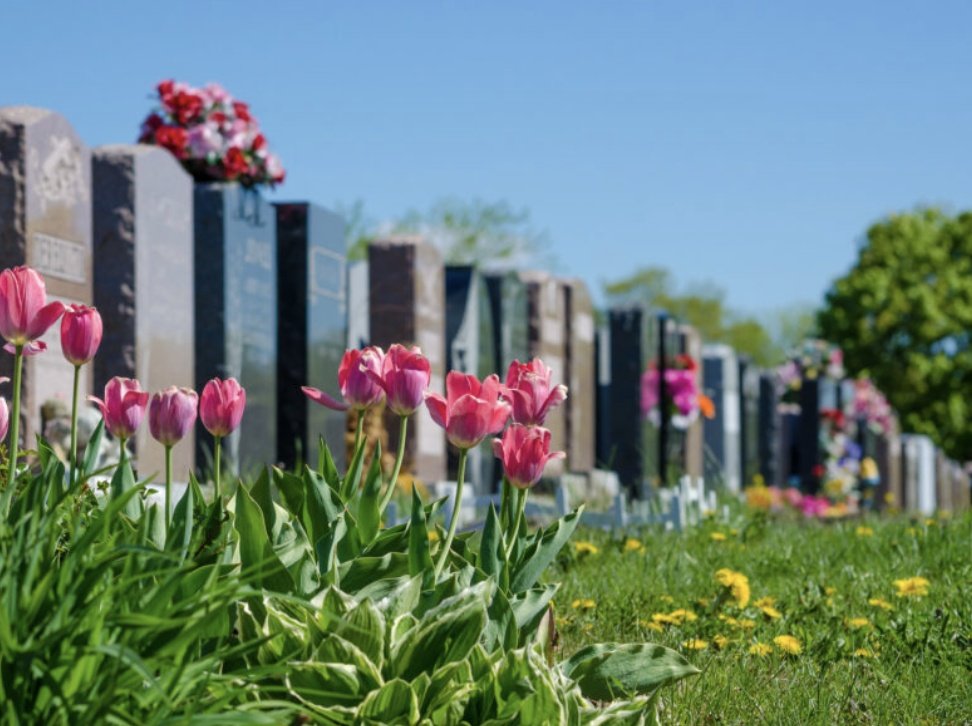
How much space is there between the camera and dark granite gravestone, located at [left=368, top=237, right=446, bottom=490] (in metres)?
11.6

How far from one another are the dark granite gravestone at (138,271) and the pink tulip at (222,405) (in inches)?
219

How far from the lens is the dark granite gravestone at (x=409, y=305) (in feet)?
37.9

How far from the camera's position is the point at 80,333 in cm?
336

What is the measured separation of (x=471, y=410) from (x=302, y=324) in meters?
7.51

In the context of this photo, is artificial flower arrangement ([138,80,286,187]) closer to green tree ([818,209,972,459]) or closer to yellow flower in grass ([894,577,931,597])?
yellow flower in grass ([894,577,931,597])

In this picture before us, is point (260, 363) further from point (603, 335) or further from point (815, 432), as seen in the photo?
point (815, 432)

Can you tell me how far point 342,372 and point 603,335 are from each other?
16.6 metres

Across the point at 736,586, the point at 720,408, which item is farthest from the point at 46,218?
the point at 720,408

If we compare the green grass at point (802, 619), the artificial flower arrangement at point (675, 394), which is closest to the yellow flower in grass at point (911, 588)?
the green grass at point (802, 619)

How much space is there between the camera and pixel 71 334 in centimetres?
336

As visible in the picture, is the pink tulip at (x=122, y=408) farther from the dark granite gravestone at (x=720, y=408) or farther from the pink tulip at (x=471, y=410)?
the dark granite gravestone at (x=720, y=408)

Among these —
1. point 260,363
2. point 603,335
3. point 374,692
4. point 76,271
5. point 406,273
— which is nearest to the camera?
point 374,692

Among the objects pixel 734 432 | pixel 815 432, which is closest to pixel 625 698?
pixel 734 432

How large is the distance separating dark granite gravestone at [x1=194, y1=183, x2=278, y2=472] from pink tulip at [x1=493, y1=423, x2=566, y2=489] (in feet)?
21.9
